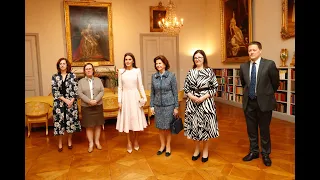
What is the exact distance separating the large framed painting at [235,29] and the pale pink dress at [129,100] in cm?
481

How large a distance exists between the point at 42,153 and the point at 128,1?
698 centimetres

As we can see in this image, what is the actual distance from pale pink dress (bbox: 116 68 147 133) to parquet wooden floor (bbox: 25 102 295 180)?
0.48 meters

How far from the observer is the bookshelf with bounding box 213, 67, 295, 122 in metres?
5.72

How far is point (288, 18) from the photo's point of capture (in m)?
5.85

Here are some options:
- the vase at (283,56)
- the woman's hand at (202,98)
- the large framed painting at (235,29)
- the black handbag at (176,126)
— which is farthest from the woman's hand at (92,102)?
the large framed painting at (235,29)

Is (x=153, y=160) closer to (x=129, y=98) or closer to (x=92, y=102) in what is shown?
(x=129, y=98)

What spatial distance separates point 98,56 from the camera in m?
9.18

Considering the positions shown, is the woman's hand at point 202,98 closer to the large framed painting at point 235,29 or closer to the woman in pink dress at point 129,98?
the woman in pink dress at point 129,98

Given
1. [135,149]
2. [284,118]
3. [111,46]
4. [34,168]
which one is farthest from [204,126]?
[111,46]

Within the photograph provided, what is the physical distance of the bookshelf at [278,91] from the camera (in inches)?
225

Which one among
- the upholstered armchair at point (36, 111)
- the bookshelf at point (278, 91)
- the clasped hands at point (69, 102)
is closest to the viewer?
the clasped hands at point (69, 102)

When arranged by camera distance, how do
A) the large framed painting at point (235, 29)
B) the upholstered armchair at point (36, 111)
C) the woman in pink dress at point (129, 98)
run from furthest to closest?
the large framed painting at point (235, 29)
the upholstered armchair at point (36, 111)
the woman in pink dress at point (129, 98)

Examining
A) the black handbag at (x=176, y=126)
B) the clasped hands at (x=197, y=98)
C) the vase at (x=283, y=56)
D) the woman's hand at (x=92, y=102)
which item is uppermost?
the vase at (x=283, y=56)
